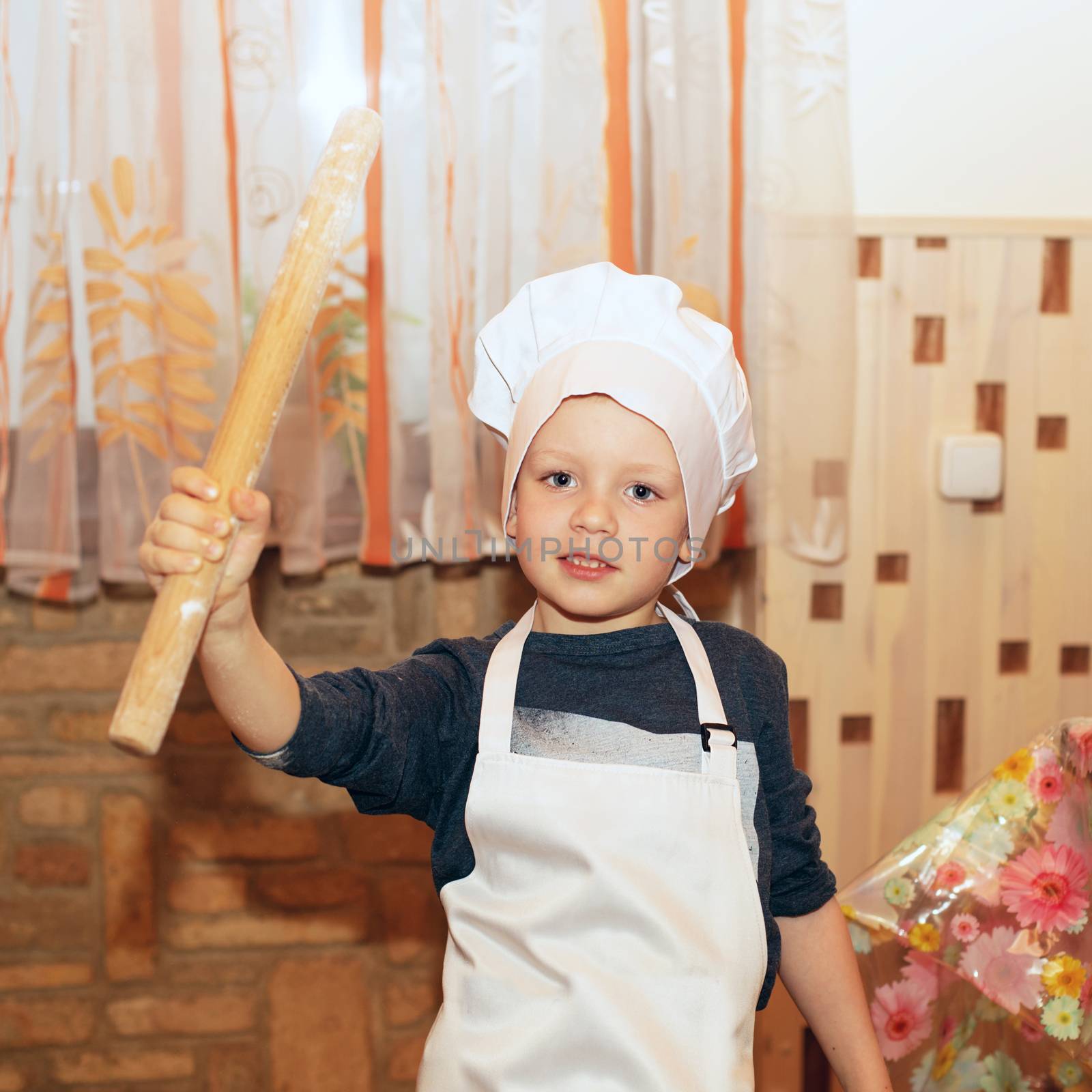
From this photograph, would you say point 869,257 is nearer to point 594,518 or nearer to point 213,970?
point 594,518

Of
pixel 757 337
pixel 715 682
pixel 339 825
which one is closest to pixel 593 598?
pixel 715 682

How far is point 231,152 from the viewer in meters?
1.40

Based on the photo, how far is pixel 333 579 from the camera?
1574mm

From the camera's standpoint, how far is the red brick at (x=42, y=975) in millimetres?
1618

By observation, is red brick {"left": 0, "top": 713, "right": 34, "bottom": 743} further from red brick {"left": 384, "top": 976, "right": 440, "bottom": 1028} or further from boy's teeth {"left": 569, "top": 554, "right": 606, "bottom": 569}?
boy's teeth {"left": 569, "top": 554, "right": 606, "bottom": 569}

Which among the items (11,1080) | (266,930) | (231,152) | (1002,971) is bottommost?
(11,1080)

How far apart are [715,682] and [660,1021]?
0.87 ft

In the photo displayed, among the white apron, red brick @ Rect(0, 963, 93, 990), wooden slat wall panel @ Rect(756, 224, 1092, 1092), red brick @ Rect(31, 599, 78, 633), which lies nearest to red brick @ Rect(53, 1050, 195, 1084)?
red brick @ Rect(0, 963, 93, 990)

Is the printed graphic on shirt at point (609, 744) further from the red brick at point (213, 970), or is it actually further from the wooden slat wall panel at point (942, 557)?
the red brick at point (213, 970)

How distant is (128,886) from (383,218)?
101 centimetres

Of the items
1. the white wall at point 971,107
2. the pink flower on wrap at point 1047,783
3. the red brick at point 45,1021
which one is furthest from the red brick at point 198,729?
the white wall at point 971,107

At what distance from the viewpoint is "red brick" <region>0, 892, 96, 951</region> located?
161 centimetres

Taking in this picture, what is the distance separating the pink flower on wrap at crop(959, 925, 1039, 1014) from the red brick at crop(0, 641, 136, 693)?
3.78ft

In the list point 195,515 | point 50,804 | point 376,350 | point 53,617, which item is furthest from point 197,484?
point 50,804
